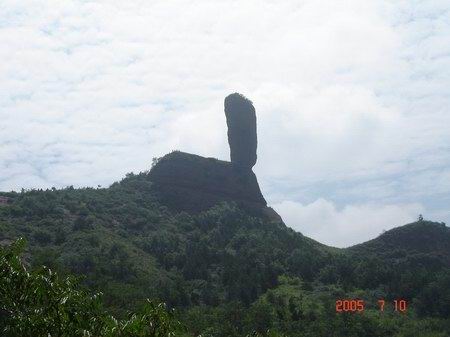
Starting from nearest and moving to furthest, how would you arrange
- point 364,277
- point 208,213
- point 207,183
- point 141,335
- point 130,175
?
1. point 141,335
2. point 364,277
3. point 208,213
4. point 207,183
5. point 130,175

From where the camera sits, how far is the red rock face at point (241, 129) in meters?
102

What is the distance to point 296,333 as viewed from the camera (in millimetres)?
45094

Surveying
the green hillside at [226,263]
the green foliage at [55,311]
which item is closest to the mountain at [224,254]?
the green hillside at [226,263]

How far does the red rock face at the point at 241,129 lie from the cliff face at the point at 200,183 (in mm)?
1989

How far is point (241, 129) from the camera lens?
102750 millimetres

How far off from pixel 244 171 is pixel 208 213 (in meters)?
14.2

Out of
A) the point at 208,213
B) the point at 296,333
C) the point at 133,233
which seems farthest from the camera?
the point at 208,213

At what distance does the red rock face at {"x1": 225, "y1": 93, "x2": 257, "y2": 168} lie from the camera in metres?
102

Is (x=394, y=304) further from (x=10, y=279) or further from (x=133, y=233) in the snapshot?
(x=10, y=279)

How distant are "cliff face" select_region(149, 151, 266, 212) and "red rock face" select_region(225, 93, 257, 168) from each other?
199 centimetres

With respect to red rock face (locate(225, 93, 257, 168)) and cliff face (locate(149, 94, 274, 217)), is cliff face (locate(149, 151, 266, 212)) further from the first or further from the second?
red rock face (locate(225, 93, 257, 168))

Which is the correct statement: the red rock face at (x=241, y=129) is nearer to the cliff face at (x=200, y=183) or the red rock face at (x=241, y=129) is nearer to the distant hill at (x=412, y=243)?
the cliff face at (x=200, y=183)

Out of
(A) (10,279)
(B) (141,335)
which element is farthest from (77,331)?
(A) (10,279)

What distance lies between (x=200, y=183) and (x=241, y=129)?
12865 mm
